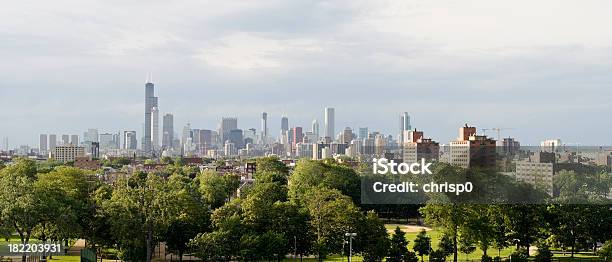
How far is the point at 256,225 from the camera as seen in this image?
102 feet

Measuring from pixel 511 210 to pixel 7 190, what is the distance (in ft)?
71.7

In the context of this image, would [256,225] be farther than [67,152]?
No

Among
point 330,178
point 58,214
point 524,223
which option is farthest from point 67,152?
point 524,223

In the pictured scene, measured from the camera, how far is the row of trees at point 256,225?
29.5 metres

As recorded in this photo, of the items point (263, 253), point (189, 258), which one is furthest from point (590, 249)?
point (189, 258)

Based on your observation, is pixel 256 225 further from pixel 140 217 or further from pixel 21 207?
pixel 21 207

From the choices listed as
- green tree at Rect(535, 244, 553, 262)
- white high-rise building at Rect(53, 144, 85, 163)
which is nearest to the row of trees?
green tree at Rect(535, 244, 553, 262)

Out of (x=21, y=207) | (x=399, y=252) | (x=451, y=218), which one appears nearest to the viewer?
(x=21, y=207)

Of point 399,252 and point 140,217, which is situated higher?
point 140,217

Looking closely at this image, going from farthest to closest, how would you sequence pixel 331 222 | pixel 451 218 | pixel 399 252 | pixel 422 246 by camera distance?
1. pixel 422 246
2. pixel 331 222
3. pixel 451 218
4. pixel 399 252

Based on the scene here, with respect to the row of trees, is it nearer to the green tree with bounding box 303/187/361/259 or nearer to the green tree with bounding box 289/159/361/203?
the green tree with bounding box 303/187/361/259

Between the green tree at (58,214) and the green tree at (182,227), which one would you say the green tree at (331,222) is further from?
the green tree at (58,214)

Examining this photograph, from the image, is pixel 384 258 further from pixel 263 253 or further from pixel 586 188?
pixel 586 188

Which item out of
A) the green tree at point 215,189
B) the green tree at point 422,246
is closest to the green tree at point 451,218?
the green tree at point 422,246
